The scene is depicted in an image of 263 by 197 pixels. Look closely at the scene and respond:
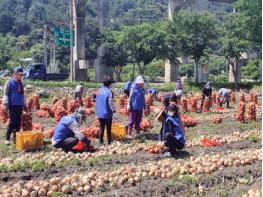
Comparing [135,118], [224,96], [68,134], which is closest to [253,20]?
[224,96]

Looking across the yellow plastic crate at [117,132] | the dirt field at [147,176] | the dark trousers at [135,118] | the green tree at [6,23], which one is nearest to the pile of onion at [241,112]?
the dirt field at [147,176]

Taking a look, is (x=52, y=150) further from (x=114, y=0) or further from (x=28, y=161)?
(x=114, y=0)

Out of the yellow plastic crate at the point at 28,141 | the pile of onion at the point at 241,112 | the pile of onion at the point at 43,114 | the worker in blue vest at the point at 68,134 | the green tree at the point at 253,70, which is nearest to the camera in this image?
the worker in blue vest at the point at 68,134

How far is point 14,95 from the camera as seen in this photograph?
9.66 meters

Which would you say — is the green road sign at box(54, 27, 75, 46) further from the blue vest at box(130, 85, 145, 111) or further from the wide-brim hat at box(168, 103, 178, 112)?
the wide-brim hat at box(168, 103, 178, 112)

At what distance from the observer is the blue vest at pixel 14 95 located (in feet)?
31.6

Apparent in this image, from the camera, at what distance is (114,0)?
12725 centimetres

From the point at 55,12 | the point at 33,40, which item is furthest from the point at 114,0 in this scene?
the point at 33,40

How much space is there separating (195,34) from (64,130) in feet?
89.0

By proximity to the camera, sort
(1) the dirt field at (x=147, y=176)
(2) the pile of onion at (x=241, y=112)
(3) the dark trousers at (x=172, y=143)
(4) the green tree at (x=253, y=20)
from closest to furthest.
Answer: (1) the dirt field at (x=147, y=176)
(3) the dark trousers at (x=172, y=143)
(2) the pile of onion at (x=241, y=112)
(4) the green tree at (x=253, y=20)

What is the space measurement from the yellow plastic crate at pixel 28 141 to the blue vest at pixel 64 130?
688mm

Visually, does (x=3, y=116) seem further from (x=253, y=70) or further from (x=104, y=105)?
(x=253, y=70)

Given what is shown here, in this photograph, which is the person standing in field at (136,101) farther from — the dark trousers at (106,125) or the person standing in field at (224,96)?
the person standing in field at (224,96)

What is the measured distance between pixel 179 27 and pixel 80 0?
28.7 ft
